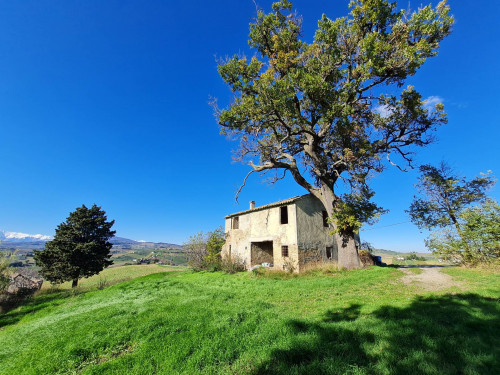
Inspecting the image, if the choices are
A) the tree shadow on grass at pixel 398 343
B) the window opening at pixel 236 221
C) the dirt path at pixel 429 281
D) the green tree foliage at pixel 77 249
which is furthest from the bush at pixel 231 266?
Result: the green tree foliage at pixel 77 249

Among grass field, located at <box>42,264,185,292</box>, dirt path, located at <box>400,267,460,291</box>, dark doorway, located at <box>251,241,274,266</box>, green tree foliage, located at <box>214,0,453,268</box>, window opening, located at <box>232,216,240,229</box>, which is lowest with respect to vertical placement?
grass field, located at <box>42,264,185,292</box>

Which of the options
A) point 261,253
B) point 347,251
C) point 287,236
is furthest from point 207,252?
point 347,251

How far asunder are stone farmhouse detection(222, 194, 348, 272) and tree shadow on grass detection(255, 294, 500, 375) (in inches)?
480

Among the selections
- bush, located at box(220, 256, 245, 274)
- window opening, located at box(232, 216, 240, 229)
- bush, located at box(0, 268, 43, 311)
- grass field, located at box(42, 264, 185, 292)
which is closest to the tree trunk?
bush, located at box(220, 256, 245, 274)

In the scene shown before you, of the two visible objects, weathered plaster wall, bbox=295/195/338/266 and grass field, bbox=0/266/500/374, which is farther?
Answer: weathered plaster wall, bbox=295/195/338/266

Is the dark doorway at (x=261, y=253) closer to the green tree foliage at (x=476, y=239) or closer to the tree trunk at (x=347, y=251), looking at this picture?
the tree trunk at (x=347, y=251)

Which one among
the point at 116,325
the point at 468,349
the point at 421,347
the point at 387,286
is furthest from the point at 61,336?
the point at 387,286

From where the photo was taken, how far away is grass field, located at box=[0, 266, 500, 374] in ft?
11.6

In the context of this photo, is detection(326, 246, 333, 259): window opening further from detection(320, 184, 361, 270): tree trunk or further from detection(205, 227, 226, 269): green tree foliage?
detection(205, 227, 226, 269): green tree foliage

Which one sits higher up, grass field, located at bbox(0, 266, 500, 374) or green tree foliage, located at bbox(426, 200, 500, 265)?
green tree foliage, located at bbox(426, 200, 500, 265)

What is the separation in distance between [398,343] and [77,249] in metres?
31.8

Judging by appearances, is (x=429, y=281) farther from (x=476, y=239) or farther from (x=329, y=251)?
(x=329, y=251)

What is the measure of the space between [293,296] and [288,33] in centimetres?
1511

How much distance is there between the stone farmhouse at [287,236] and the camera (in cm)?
1775
